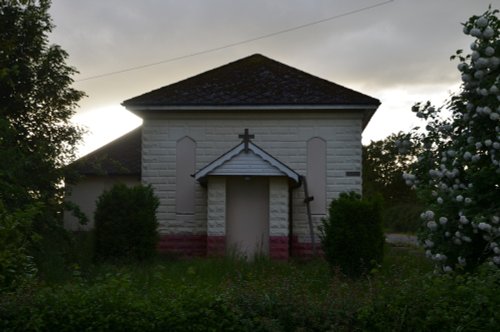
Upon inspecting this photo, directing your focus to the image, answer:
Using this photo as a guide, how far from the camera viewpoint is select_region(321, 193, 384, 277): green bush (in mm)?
13875

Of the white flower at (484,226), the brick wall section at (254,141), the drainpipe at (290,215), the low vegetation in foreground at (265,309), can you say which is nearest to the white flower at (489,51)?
the white flower at (484,226)

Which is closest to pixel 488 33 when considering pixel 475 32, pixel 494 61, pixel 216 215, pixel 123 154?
pixel 475 32

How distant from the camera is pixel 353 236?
13891 mm

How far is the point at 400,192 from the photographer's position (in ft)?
200

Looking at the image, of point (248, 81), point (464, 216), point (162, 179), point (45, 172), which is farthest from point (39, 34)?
point (464, 216)

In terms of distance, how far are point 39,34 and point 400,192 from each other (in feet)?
162

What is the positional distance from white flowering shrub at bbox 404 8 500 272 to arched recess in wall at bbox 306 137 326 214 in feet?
35.1

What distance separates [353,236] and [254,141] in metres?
6.86

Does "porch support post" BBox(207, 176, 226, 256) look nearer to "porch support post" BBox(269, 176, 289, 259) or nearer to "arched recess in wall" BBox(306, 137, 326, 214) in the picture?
"porch support post" BBox(269, 176, 289, 259)

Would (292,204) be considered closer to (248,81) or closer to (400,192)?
(248,81)

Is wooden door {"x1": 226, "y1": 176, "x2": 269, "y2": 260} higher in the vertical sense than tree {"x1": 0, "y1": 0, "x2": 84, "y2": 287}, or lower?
lower

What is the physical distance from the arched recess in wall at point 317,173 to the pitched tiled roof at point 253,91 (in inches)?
48.6

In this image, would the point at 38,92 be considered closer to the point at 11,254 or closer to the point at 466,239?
the point at 11,254

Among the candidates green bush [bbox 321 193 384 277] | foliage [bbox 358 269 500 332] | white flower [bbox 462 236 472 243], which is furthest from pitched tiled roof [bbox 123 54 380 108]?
foliage [bbox 358 269 500 332]
